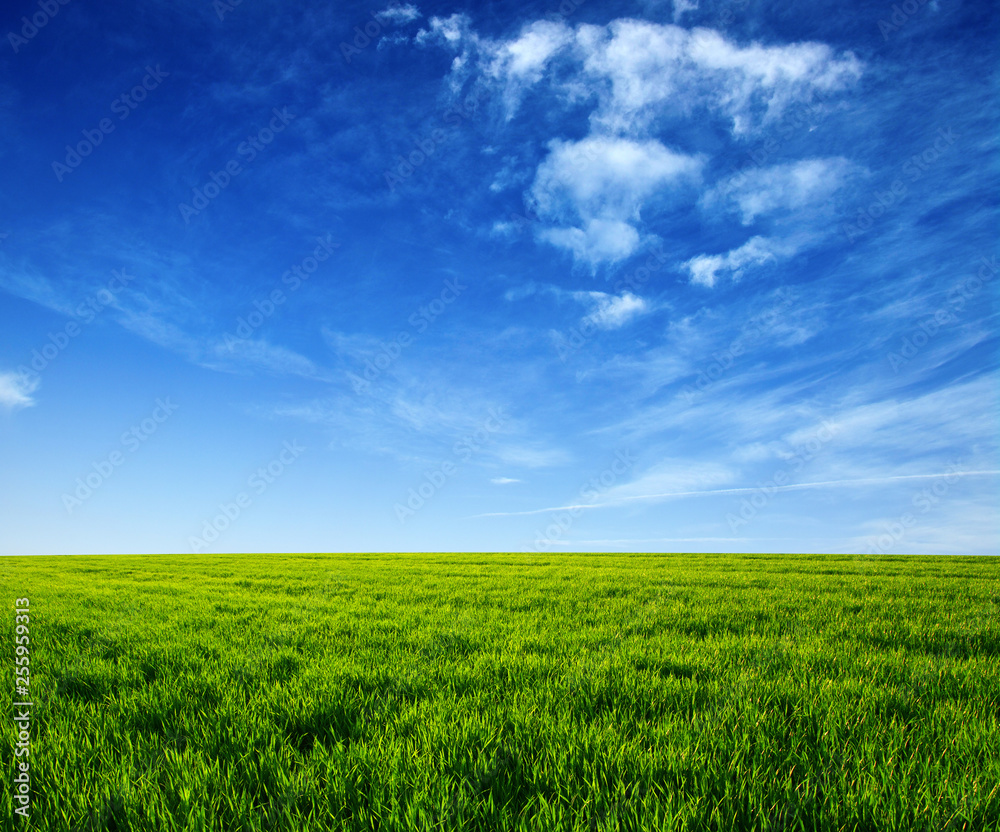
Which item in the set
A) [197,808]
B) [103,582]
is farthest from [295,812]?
[103,582]

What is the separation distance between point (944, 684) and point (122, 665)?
7341 millimetres

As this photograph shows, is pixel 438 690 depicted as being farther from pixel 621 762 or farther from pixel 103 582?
pixel 103 582

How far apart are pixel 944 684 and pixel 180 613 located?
9.75m

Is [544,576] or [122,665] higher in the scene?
[122,665]

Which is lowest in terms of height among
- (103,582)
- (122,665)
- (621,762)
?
(103,582)

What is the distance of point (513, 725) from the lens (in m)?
3.19

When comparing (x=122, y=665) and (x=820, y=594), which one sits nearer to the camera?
(x=122, y=665)

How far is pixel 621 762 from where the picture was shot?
2635 millimetres

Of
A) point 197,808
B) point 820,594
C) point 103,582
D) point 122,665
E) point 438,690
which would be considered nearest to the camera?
point 197,808

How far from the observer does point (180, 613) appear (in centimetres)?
794

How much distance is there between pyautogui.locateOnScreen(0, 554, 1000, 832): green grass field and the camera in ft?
7.59

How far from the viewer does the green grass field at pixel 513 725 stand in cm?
231

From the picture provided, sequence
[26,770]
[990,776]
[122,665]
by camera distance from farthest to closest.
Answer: [122,665]
[26,770]
[990,776]

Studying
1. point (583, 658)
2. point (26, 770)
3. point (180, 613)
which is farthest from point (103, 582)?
point (583, 658)
